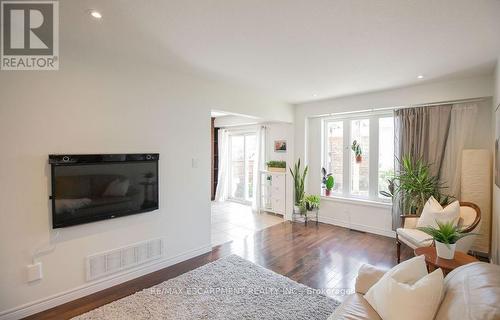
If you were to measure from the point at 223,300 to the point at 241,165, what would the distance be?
15.9 ft

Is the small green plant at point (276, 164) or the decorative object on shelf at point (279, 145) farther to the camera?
the decorative object on shelf at point (279, 145)

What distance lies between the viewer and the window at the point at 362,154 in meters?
4.41

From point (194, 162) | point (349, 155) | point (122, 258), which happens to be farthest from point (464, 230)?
point (122, 258)

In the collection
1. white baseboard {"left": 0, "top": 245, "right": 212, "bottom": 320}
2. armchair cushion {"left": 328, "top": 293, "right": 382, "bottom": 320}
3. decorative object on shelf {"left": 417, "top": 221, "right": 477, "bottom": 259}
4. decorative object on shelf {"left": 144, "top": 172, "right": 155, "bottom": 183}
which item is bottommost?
white baseboard {"left": 0, "top": 245, "right": 212, "bottom": 320}

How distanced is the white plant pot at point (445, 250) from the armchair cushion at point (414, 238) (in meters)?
0.67

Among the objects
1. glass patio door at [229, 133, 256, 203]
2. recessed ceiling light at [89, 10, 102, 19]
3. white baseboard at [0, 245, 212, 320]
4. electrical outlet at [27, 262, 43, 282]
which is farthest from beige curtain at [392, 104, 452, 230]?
electrical outlet at [27, 262, 43, 282]

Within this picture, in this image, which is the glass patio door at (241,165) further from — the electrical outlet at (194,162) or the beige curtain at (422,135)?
the beige curtain at (422,135)

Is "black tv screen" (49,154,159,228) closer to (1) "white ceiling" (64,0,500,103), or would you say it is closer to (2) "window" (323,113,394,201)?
(1) "white ceiling" (64,0,500,103)

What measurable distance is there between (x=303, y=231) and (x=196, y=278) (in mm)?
2394

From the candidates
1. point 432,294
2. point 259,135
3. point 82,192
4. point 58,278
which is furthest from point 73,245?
point 259,135

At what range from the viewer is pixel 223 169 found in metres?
Result: 7.32

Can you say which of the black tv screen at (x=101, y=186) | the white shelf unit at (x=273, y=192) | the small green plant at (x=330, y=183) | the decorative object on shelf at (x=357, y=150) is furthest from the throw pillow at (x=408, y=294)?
the white shelf unit at (x=273, y=192)

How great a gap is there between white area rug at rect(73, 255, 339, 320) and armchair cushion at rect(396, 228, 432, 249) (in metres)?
1.33

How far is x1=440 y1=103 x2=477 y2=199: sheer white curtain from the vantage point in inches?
137
